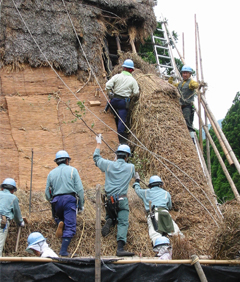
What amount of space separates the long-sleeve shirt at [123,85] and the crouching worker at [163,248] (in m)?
4.22

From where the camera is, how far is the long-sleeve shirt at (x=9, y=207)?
6375 mm

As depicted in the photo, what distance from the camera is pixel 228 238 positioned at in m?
5.87

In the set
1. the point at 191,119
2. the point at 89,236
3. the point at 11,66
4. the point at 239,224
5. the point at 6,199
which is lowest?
the point at 239,224

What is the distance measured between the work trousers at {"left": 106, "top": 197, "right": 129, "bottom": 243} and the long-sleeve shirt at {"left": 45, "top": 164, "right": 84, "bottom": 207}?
62 cm

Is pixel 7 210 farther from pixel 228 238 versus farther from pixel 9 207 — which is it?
pixel 228 238

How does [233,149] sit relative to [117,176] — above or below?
above

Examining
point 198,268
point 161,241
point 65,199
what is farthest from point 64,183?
point 198,268

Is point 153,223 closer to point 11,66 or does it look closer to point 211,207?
point 211,207

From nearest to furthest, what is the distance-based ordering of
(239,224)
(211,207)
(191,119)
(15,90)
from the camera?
(239,224), (211,207), (15,90), (191,119)

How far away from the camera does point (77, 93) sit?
10258 mm

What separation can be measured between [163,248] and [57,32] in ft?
21.5

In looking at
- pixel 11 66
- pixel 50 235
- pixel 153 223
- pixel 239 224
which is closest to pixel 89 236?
pixel 50 235

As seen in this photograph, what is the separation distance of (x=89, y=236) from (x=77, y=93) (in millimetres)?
4386

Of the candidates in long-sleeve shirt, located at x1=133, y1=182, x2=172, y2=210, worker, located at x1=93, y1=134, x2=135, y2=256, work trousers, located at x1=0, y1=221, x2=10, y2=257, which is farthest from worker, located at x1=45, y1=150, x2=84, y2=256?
long-sleeve shirt, located at x1=133, y1=182, x2=172, y2=210
